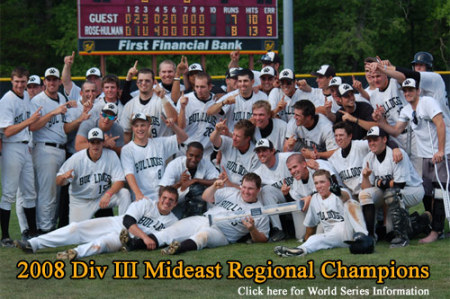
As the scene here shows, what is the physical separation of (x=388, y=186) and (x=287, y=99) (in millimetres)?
1865

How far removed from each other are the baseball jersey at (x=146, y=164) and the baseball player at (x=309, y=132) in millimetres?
1407

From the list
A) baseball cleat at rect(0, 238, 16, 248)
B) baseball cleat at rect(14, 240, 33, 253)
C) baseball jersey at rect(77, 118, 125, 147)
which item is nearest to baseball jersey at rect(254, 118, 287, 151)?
baseball jersey at rect(77, 118, 125, 147)

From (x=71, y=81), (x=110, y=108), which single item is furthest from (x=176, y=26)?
(x=110, y=108)

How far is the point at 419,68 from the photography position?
337 inches

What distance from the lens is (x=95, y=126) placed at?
8852 millimetres

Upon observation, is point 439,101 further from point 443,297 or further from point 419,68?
point 443,297

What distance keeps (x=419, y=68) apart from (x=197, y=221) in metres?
3.00

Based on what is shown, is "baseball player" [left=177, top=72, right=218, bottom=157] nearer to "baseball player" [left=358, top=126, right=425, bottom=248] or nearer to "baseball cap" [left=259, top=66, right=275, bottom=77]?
"baseball cap" [left=259, top=66, right=275, bottom=77]

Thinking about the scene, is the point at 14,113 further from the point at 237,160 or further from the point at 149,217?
the point at 237,160

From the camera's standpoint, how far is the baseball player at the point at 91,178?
27.2 feet

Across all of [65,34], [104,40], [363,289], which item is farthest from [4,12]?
[363,289]

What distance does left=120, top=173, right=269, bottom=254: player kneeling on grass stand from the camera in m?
7.50

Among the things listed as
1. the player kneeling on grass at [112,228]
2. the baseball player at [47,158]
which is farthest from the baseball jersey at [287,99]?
the baseball player at [47,158]

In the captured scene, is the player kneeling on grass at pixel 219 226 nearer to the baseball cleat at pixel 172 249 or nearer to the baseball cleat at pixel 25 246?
the baseball cleat at pixel 172 249
